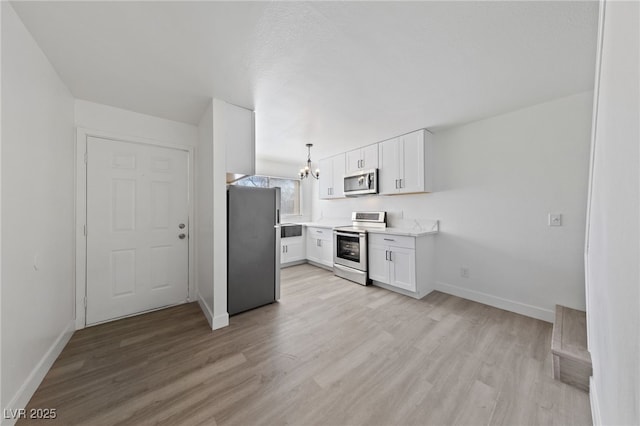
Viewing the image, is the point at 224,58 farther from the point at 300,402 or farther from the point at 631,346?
the point at 300,402

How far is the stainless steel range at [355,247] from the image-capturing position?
3.64 m

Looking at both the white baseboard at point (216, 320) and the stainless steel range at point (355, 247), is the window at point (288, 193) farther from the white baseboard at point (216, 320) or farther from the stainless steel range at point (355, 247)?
the white baseboard at point (216, 320)

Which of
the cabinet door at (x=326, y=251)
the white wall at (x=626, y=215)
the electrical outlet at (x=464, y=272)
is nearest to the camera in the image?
the white wall at (x=626, y=215)

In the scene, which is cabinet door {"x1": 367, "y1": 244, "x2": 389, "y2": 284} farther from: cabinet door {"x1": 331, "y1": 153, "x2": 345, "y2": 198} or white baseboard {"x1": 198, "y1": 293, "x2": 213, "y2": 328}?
white baseboard {"x1": 198, "y1": 293, "x2": 213, "y2": 328}

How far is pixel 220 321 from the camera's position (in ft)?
7.69

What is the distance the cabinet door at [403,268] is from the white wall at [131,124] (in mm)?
3169

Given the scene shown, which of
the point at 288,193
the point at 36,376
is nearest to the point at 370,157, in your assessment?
the point at 288,193

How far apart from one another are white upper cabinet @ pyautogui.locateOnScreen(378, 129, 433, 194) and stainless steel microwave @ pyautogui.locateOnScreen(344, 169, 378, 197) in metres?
0.13

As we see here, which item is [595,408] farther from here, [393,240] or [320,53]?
[320,53]

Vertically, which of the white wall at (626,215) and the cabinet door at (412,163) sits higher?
the cabinet door at (412,163)

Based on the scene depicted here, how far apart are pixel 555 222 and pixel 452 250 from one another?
3.65 feet

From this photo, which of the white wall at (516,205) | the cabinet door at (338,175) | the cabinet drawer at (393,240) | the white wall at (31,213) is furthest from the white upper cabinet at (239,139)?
the white wall at (516,205)

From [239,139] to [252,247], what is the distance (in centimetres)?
126

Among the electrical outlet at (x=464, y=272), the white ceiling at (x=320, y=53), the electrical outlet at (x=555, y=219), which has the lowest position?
the electrical outlet at (x=464, y=272)
